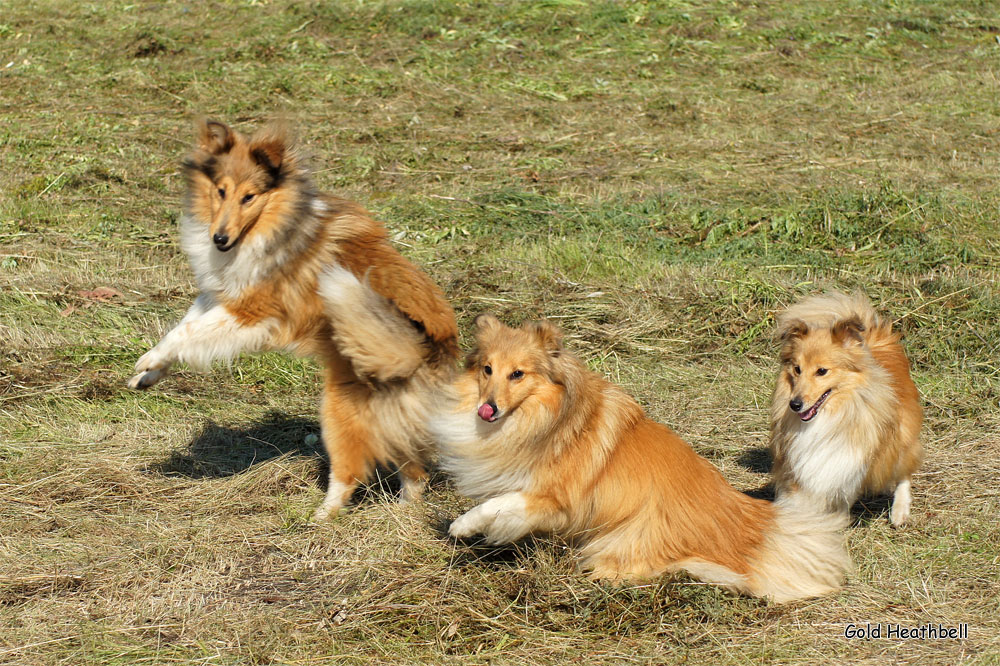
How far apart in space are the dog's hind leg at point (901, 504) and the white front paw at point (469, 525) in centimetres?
244

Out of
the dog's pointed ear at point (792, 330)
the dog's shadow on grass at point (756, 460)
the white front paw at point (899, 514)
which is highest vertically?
the dog's pointed ear at point (792, 330)

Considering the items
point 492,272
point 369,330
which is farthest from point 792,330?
point 492,272

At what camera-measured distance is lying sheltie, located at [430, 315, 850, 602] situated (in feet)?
14.6

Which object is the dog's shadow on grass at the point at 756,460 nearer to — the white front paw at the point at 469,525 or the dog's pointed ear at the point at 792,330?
the dog's pointed ear at the point at 792,330

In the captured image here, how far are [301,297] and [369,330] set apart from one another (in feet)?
2.08

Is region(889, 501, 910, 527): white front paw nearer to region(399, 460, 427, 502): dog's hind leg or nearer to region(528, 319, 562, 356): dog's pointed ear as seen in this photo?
region(528, 319, 562, 356): dog's pointed ear

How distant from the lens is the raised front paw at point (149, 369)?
5387mm

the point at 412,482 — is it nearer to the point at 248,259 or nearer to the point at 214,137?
the point at 248,259

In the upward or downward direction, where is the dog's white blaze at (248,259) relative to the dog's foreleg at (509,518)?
upward

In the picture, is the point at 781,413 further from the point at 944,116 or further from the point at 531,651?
the point at 944,116

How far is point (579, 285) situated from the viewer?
8.19 meters

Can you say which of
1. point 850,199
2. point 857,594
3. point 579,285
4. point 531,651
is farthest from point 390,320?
point 850,199

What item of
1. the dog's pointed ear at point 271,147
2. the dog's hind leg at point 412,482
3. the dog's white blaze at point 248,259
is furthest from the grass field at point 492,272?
the dog's pointed ear at point 271,147

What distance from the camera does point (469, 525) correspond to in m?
4.45
